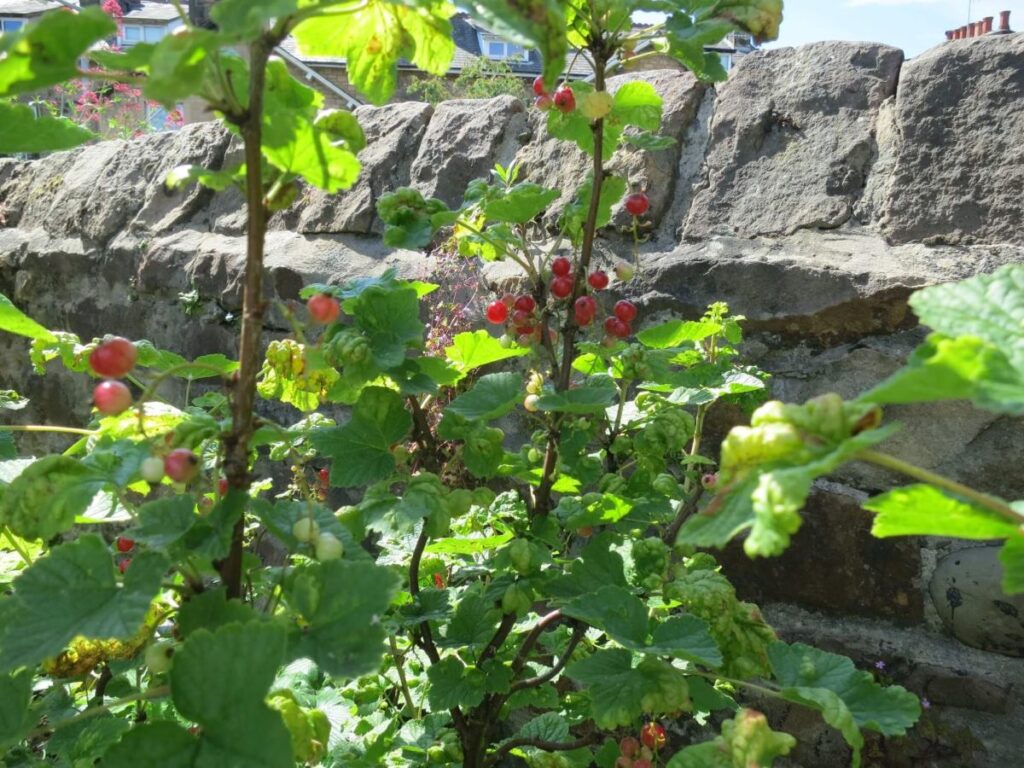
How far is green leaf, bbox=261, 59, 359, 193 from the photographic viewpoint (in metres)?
0.66

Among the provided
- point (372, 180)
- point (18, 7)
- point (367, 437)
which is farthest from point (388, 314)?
point (18, 7)

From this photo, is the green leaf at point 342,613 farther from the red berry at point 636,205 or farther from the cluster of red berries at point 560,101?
the red berry at point 636,205

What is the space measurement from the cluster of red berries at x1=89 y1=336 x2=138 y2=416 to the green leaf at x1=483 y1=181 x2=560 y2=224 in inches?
19.4

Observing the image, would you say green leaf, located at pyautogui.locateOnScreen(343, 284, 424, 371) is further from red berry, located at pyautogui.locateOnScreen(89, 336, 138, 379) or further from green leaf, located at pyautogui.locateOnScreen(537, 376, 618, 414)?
red berry, located at pyautogui.locateOnScreen(89, 336, 138, 379)

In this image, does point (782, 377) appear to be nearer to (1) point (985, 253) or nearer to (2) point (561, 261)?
(1) point (985, 253)

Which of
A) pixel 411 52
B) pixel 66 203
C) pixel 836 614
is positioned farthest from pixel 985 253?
pixel 66 203

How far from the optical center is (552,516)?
117cm

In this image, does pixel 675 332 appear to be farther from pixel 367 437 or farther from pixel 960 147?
pixel 960 147

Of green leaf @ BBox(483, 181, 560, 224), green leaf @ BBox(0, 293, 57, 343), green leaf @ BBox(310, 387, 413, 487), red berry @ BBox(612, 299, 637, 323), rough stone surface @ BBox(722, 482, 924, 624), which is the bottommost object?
rough stone surface @ BBox(722, 482, 924, 624)

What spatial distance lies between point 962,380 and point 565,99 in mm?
740

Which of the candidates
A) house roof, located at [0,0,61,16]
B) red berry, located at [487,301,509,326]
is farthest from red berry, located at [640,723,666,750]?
house roof, located at [0,0,61,16]

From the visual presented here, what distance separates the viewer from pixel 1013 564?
548 millimetres

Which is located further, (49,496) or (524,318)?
(524,318)

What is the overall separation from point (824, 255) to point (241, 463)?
1.10 meters
